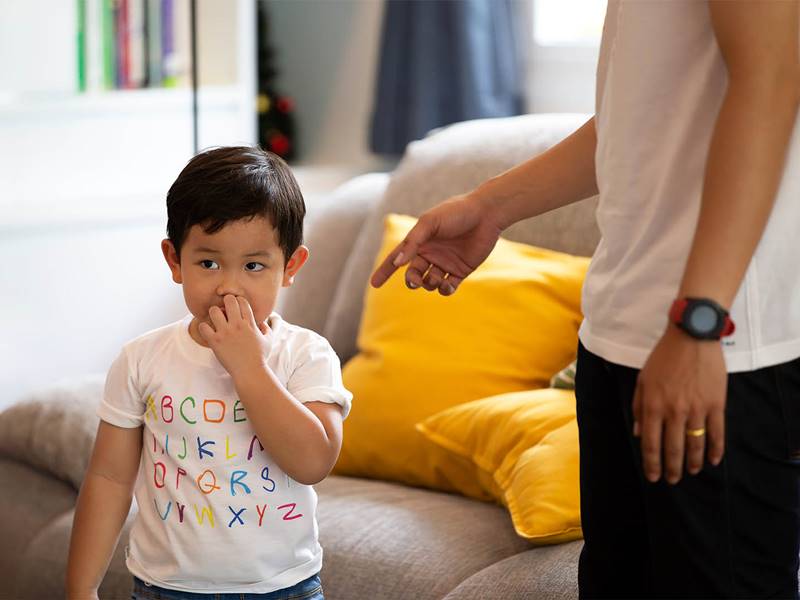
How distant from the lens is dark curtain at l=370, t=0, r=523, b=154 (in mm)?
3158

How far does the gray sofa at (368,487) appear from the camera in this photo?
1.65 meters

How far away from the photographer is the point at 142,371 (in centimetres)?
126

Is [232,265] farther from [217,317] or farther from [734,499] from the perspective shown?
[734,499]

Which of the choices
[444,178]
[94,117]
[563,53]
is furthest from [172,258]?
[563,53]

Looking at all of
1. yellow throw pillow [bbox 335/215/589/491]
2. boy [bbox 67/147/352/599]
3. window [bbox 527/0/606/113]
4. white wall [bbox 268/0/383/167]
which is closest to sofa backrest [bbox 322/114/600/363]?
yellow throw pillow [bbox 335/215/589/491]

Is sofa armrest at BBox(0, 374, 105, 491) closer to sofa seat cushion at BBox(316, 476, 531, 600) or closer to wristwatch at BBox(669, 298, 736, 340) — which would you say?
sofa seat cushion at BBox(316, 476, 531, 600)

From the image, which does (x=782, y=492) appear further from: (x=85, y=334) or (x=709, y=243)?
(x=85, y=334)

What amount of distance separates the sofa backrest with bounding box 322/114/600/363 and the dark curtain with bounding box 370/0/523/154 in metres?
0.80

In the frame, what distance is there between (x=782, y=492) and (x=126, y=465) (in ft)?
2.30

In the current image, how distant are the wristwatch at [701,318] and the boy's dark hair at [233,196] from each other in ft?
1.62

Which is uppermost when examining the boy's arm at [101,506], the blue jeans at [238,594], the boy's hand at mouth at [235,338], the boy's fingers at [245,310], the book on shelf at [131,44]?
the book on shelf at [131,44]

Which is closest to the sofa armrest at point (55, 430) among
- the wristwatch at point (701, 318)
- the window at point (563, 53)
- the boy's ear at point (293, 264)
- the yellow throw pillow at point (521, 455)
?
the yellow throw pillow at point (521, 455)

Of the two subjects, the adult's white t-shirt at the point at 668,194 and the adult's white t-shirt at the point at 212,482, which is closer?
the adult's white t-shirt at the point at 668,194

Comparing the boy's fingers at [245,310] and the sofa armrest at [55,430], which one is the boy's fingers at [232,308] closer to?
the boy's fingers at [245,310]
